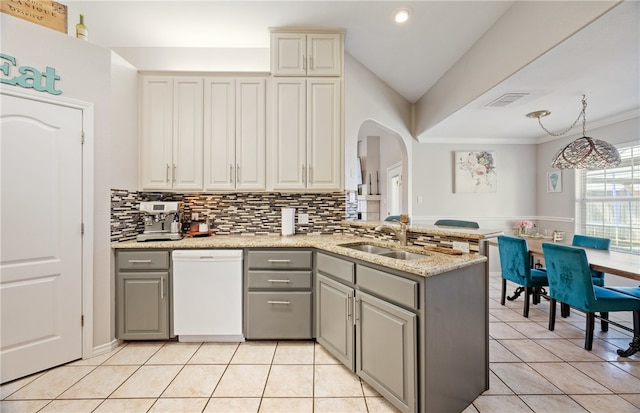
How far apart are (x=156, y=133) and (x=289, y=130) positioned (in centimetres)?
135

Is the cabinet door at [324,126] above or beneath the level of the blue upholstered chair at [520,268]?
above

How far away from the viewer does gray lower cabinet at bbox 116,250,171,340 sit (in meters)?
2.26

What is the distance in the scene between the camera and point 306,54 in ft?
8.77

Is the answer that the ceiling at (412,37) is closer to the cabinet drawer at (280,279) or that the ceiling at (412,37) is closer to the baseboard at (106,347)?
the cabinet drawer at (280,279)

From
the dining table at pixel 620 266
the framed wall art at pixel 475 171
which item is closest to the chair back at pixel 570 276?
the dining table at pixel 620 266

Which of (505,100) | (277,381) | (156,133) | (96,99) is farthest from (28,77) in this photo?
(505,100)

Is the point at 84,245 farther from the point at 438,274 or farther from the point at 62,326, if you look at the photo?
the point at 438,274

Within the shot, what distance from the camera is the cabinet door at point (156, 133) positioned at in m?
2.60

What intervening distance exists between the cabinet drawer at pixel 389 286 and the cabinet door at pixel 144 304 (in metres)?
1.76

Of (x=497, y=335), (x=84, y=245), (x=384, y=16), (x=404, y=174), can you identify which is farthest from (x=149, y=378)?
(x=404, y=174)

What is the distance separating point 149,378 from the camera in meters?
1.87

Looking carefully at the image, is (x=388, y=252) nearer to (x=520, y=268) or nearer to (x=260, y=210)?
(x=260, y=210)

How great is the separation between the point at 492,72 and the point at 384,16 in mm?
1143

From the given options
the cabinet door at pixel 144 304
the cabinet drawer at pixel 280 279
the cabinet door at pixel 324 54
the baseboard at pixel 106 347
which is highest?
the cabinet door at pixel 324 54
